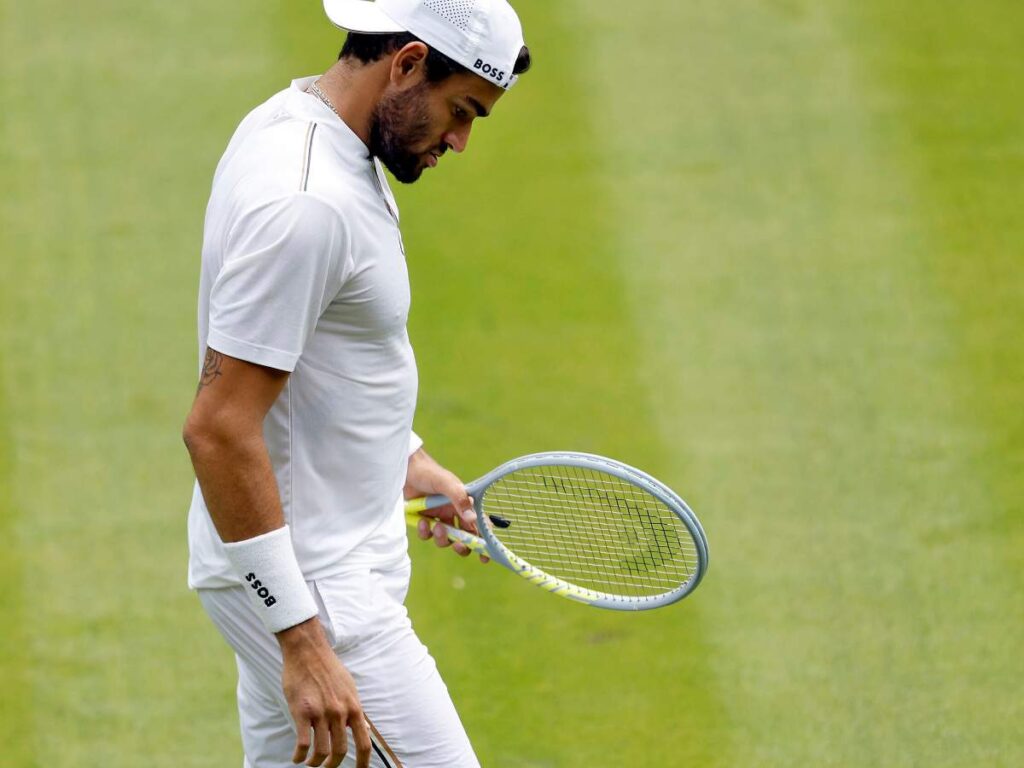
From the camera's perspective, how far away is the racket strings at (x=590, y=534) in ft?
12.9

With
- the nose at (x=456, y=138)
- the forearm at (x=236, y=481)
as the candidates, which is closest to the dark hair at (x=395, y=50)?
the nose at (x=456, y=138)

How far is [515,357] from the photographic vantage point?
5414mm

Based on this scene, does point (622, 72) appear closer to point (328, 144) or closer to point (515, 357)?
point (515, 357)

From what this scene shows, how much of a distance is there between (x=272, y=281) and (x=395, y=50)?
0.54 m

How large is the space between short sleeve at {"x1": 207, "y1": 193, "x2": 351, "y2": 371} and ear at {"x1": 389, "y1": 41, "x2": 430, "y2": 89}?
13.2 inches

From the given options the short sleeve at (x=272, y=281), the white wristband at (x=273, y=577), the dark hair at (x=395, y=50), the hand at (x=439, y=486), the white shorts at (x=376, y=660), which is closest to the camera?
the short sleeve at (x=272, y=281)

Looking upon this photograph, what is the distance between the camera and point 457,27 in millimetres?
2900

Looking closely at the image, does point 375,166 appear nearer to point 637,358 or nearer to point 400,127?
point 400,127

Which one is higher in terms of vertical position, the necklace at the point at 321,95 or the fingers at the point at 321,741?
the necklace at the point at 321,95

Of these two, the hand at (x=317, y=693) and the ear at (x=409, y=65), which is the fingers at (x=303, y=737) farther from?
the ear at (x=409, y=65)

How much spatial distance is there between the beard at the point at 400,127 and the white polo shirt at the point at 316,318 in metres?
0.04

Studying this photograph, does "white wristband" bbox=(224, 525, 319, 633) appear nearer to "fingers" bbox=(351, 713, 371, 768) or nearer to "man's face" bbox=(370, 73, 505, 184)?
"fingers" bbox=(351, 713, 371, 768)

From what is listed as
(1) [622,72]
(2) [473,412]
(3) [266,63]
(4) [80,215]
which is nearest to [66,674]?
(2) [473,412]

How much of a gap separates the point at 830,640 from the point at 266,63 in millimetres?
3352
